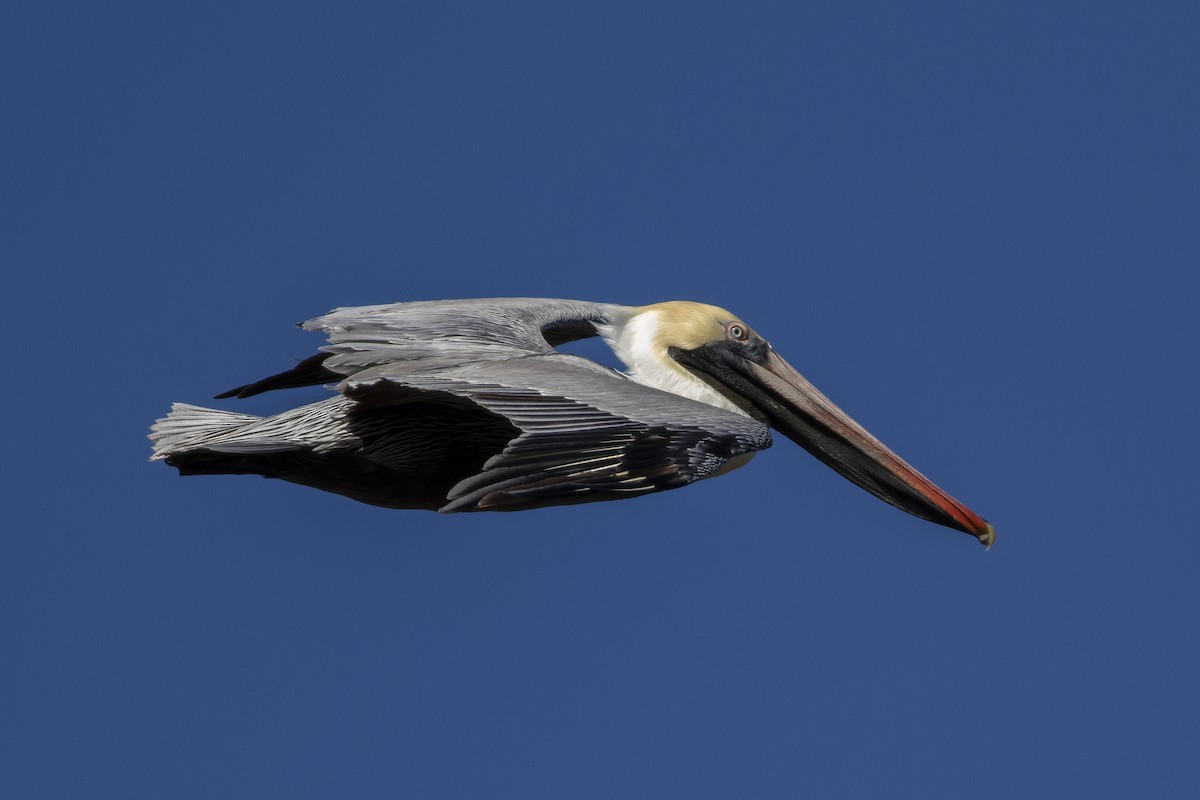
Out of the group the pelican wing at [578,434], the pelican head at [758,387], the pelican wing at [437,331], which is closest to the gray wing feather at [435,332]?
the pelican wing at [437,331]

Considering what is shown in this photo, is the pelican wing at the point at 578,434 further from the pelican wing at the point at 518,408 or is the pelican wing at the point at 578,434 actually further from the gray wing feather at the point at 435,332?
the gray wing feather at the point at 435,332

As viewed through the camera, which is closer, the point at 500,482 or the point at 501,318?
the point at 500,482

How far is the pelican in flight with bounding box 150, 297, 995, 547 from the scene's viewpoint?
889 cm

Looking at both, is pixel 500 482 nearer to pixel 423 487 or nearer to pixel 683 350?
pixel 423 487

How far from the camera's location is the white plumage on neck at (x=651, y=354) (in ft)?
35.9

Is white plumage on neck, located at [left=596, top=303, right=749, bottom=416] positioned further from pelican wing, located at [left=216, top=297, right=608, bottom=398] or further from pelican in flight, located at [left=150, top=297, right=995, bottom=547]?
pelican wing, located at [left=216, top=297, right=608, bottom=398]

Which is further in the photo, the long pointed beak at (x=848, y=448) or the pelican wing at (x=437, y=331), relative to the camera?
the long pointed beak at (x=848, y=448)

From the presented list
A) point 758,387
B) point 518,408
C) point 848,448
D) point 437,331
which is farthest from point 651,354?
point 518,408

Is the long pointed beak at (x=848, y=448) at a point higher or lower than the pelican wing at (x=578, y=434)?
higher

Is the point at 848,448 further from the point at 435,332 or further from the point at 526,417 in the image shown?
the point at 526,417

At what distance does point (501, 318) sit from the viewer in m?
10.4

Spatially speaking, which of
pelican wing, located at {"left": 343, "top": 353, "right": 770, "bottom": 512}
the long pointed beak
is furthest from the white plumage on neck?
pelican wing, located at {"left": 343, "top": 353, "right": 770, "bottom": 512}

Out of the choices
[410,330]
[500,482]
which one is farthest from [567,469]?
[410,330]

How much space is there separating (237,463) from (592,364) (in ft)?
6.44
